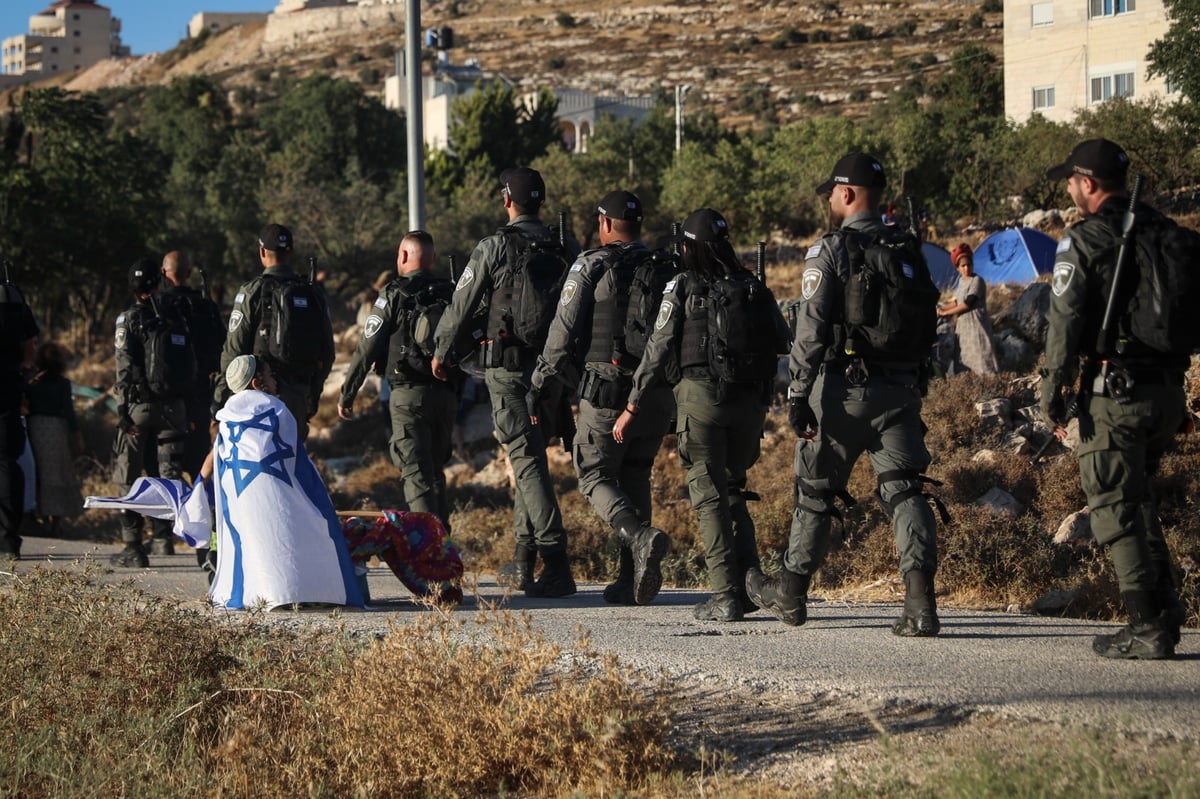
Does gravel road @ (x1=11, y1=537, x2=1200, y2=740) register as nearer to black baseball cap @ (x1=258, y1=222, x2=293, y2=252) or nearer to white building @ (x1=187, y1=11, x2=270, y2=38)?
black baseball cap @ (x1=258, y1=222, x2=293, y2=252)

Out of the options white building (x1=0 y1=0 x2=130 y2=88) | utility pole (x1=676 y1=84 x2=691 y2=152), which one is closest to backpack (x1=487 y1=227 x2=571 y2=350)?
utility pole (x1=676 y1=84 x2=691 y2=152)

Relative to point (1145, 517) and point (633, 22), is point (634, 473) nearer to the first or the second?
point (1145, 517)

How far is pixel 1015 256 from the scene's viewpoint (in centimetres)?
2138

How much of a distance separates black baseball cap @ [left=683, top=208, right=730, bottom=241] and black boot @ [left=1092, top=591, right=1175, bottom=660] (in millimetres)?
2622

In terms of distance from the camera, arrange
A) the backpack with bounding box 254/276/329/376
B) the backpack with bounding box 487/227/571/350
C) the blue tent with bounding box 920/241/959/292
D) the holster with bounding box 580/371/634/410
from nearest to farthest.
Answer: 1. the holster with bounding box 580/371/634/410
2. the backpack with bounding box 487/227/571/350
3. the backpack with bounding box 254/276/329/376
4. the blue tent with bounding box 920/241/959/292

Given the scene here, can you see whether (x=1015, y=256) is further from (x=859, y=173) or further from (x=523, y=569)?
(x=859, y=173)

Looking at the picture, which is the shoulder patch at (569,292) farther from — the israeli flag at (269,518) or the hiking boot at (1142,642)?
the hiking boot at (1142,642)

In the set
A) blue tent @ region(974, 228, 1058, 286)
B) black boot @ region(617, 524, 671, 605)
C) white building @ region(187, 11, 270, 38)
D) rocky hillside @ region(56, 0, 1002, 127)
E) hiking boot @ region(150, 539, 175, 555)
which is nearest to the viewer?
black boot @ region(617, 524, 671, 605)

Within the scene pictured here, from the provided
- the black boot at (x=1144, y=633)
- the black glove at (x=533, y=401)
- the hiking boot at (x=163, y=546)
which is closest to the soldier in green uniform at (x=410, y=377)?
the black glove at (x=533, y=401)

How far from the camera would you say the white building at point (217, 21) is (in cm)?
15725

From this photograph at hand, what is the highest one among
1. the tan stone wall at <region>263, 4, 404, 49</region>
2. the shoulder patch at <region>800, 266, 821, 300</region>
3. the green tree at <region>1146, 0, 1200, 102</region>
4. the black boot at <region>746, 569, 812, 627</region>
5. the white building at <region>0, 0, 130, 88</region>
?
the white building at <region>0, 0, 130, 88</region>

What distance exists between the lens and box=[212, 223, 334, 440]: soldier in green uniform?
383 inches

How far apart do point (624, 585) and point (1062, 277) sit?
3.52m

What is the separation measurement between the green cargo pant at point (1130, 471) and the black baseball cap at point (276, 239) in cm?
577
